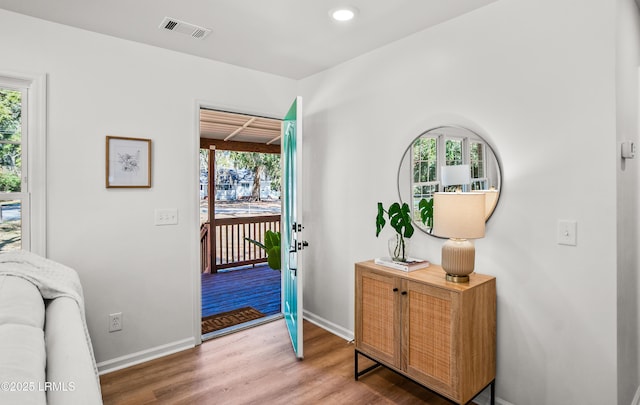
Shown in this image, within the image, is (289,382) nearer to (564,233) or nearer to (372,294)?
(372,294)

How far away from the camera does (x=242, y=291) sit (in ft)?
15.4

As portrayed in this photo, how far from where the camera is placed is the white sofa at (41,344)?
84 cm

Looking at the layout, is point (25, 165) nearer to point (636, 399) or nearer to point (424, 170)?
point (424, 170)

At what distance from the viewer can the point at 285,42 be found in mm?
2686

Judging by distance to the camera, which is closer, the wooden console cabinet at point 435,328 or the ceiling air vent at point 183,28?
the wooden console cabinet at point 435,328

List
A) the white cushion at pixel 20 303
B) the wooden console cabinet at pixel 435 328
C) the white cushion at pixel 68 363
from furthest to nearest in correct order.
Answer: the wooden console cabinet at pixel 435 328 < the white cushion at pixel 20 303 < the white cushion at pixel 68 363

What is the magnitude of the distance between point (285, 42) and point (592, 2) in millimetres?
1864

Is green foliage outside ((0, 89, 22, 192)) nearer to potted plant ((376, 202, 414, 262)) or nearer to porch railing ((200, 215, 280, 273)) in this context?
potted plant ((376, 202, 414, 262))

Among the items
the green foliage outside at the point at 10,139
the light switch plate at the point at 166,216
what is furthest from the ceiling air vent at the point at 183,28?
the light switch plate at the point at 166,216

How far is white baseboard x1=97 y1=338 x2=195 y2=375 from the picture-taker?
258 cm

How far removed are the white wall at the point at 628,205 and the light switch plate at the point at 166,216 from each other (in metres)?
2.86

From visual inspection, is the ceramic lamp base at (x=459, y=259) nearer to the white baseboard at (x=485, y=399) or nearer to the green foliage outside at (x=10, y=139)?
the white baseboard at (x=485, y=399)

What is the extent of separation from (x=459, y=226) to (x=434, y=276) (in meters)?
0.39

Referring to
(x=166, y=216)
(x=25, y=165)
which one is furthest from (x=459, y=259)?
(x=25, y=165)
